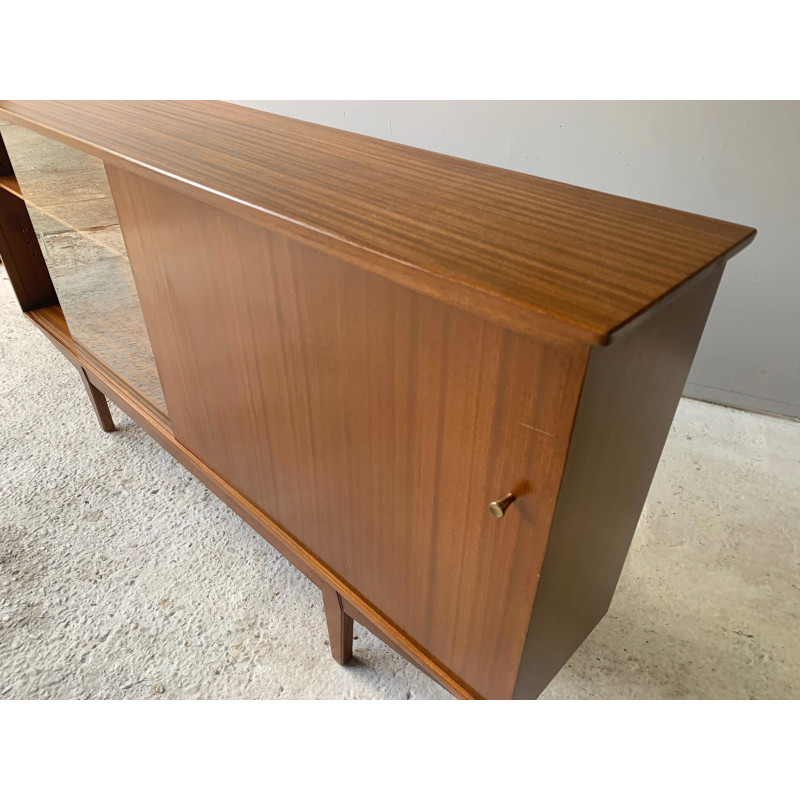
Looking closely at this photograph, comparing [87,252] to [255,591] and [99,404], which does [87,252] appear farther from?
[255,591]

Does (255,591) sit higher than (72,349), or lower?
lower

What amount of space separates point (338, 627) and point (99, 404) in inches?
42.8

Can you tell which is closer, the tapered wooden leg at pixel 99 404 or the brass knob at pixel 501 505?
the brass knob at pixel 501 505

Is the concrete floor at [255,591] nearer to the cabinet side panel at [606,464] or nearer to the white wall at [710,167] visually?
the white wall at [710,167]

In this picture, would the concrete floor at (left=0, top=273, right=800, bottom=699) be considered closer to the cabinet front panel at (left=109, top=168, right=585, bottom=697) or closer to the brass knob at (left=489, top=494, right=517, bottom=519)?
the cabinet front panel at (left=109, top=168, right=585, bottom=697)

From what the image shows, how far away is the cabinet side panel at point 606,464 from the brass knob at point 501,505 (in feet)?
0.17

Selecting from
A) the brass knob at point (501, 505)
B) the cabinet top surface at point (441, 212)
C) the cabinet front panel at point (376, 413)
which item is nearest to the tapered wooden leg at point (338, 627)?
the cabinet front panel at point (376, 413)

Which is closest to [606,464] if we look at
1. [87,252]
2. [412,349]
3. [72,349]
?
[412,349]

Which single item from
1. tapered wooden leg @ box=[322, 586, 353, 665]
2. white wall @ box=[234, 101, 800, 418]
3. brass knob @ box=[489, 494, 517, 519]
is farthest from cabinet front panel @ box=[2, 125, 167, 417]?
white wall @ box=[234, 101, 800, 418]

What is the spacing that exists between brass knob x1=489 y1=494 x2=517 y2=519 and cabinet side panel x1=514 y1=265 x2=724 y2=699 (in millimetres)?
53

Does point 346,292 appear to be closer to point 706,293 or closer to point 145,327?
point 706,293

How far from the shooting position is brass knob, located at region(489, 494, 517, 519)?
691mm

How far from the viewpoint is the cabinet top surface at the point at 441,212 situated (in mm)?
605

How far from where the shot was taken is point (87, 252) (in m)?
1.40
